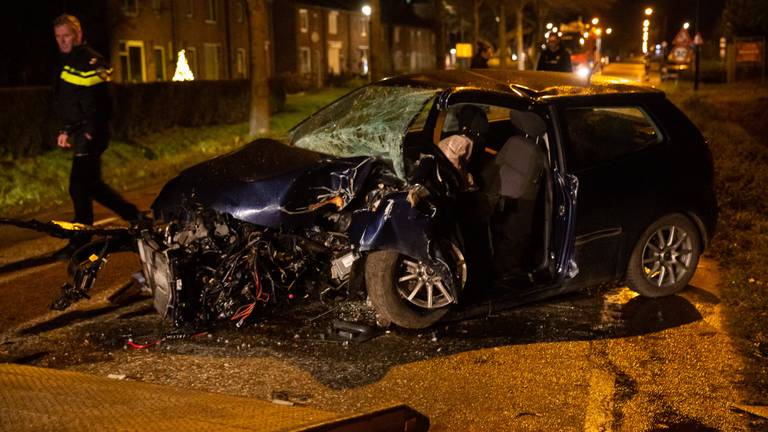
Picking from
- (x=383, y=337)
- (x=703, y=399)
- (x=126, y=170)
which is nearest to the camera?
(x=703, y=399)

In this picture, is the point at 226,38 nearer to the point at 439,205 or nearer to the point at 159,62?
the point at 159,62

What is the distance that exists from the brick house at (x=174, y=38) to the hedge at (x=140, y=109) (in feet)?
25.6

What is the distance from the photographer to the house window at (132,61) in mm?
34969

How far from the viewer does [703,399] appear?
4809 mm

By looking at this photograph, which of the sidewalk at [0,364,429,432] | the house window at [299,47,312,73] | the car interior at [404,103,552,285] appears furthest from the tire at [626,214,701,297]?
the house window at [299,47,312,73]

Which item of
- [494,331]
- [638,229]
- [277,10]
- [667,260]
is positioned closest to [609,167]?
[638,229]

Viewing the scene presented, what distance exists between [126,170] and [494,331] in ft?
33.1

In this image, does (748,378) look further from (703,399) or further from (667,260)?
(667,260)

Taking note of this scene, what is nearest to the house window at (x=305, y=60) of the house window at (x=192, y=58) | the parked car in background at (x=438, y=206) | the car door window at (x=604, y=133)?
the house window at (x=192, y=58)

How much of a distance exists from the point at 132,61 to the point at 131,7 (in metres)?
2.14

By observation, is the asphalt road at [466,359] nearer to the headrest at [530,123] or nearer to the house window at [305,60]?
the headrest at [530,123]

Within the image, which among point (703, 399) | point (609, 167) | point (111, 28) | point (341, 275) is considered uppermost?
point (111, 28)

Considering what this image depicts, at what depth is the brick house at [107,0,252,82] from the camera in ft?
113

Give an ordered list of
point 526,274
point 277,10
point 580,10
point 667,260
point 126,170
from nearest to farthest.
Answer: point 526,274
point 667,260
point 126,170
point 277,10
point 580,10
